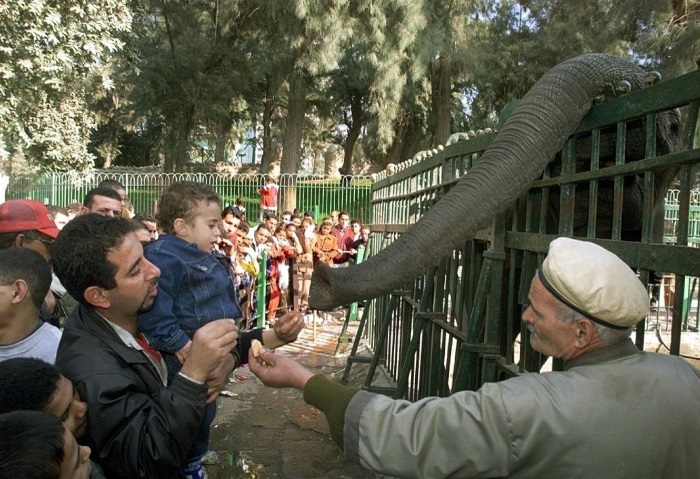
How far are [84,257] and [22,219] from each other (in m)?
1.62

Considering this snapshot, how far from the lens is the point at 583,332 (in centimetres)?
174

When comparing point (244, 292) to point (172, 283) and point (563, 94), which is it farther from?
point (563, 94)

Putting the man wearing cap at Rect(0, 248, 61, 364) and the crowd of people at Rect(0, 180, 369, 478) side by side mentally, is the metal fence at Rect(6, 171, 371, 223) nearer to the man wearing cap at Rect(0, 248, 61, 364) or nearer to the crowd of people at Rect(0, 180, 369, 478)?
the crowd of people at Rect(0, 180, 369, 478)

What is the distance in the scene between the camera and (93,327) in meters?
2.19

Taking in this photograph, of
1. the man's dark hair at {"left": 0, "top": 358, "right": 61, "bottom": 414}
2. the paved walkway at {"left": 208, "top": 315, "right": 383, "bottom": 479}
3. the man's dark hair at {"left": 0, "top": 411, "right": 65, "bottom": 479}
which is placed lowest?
the paved walkway at {"left": 208, "top": 315, "right": 383, "bottom": 479}

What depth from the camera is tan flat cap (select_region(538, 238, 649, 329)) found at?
1675 millimetres

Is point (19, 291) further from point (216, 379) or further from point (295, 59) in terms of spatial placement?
point (295, 59)

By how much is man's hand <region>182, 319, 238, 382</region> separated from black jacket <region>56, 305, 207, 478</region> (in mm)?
38

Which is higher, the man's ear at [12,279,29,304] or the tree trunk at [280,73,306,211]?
the tree trunk at [280,73,306,211]

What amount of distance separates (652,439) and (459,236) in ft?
4.47

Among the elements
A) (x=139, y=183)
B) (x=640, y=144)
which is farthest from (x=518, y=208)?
(x=139, y=183)

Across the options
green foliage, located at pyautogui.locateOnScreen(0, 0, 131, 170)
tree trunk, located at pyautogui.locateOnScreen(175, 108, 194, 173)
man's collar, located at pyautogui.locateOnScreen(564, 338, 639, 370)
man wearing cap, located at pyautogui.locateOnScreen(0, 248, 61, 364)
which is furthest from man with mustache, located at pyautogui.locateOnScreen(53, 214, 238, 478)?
tree trunk, located at pyautogui.locateOnScreen(175, 108, 194, 173)

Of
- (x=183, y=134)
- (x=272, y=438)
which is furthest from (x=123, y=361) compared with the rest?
(x=183, y=134)

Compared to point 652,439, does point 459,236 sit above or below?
above
